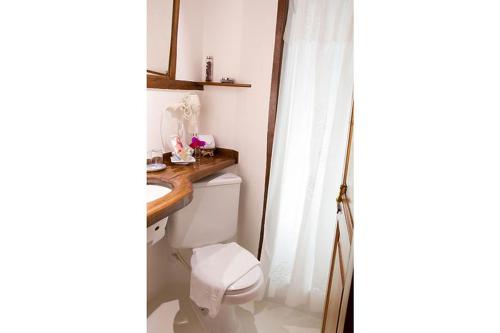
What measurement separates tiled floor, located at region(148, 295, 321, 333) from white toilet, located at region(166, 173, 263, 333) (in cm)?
9

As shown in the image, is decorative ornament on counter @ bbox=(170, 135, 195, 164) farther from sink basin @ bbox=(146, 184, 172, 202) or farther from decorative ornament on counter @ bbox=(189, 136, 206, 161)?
sink basin @ bbox=(146, 184, 172, 202)

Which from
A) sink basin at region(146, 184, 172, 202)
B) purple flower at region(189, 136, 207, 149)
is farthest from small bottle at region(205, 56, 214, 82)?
sink basin at region(146, 184, 172, 202)

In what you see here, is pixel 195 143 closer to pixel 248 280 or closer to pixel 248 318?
pixel 248 280

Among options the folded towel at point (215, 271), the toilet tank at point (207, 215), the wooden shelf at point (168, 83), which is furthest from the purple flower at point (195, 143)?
the folded towel at point (215, 271)

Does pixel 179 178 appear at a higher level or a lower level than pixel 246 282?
higher

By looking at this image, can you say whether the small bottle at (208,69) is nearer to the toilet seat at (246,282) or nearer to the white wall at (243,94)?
the white wall at (243,94)

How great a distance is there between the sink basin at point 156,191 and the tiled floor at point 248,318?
0.93 m

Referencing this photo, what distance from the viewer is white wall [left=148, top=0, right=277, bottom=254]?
82.4 inches

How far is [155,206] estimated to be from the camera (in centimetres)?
127

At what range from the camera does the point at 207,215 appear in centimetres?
201

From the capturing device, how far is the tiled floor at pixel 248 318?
2004 millimetres

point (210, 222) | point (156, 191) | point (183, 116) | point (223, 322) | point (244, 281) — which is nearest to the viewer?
point (156, 191)

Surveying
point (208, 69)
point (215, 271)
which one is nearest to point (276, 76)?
point (208, 69)

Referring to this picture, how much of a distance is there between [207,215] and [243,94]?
873 millimetres
